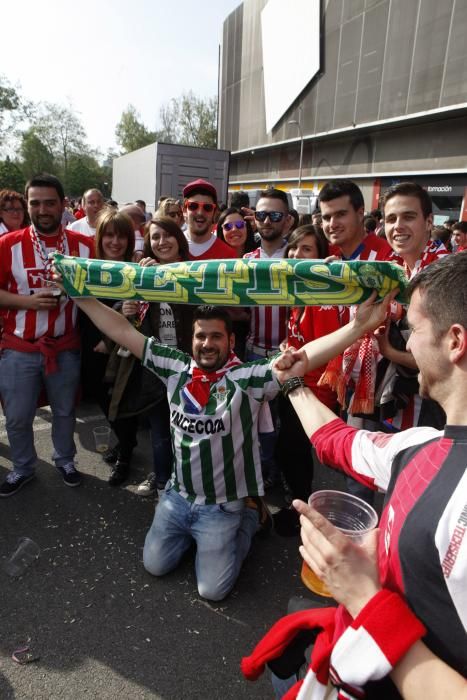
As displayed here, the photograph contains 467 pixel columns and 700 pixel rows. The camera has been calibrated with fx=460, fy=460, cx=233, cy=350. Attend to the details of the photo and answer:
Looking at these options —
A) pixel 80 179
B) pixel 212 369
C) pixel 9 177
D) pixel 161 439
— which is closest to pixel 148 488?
pixel 161 439

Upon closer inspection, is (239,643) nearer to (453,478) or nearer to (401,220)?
(453,478)

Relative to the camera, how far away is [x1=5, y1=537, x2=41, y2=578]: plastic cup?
2.88 meters

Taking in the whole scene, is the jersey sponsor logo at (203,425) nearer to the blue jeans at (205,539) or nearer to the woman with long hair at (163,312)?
the blue jeans at (205,539)

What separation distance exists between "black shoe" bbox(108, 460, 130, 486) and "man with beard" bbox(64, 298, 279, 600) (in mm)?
914

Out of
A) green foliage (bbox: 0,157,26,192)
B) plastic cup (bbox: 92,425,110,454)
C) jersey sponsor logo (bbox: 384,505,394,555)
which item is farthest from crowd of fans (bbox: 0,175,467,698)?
green foliage (bbox: 0,157,26,192)

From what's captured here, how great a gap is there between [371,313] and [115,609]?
2.20 metres

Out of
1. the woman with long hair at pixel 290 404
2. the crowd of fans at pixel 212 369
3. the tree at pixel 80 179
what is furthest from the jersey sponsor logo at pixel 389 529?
the tree at pixel 80 179

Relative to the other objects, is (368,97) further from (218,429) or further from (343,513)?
(343,513)

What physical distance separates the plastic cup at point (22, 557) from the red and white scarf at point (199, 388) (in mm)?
1404

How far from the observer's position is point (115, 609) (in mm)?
2635

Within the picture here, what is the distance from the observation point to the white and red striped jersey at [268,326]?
3.73 metres

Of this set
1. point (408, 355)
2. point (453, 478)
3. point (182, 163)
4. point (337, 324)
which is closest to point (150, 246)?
point (337, 324)

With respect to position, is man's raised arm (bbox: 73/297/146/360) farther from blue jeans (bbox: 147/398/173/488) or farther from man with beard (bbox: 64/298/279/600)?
blue jeans (bbox: 147/398/173/488)

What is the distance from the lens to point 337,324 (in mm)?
3113
